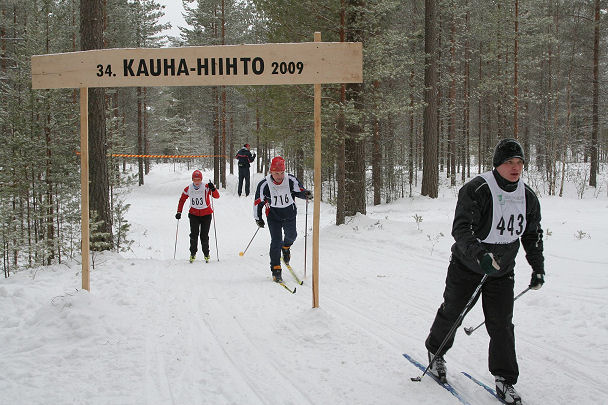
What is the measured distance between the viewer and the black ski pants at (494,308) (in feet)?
11.1

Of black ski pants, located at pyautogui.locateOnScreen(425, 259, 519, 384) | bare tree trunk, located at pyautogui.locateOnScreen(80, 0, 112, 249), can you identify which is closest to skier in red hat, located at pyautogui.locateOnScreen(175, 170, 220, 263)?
bare tree trunk, located at pyautogui.locateOnScreen(80, 0, 112, 249)

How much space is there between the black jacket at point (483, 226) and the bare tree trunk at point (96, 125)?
7396 mm

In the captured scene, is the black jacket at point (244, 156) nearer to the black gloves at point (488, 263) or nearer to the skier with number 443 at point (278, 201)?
the skier with number 443 at point (278, 201)

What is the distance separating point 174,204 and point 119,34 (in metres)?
11.1

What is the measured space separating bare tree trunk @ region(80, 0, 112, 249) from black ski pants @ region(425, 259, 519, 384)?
7223 mm

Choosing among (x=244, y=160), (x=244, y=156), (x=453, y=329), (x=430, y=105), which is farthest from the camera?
(x=244, y=160)

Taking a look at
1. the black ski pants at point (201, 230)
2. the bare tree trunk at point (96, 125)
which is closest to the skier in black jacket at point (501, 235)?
the bare tree trunk at point (96, 125)

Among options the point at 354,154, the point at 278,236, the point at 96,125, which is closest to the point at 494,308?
the point at 278,236

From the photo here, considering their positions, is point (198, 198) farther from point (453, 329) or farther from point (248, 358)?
point (453, 329)

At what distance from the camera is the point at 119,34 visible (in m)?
25.4

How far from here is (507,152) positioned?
11.1 feet

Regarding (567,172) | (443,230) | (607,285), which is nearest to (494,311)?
(607,285)

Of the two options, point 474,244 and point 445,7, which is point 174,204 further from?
point 474,244

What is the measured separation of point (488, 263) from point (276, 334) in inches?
104
